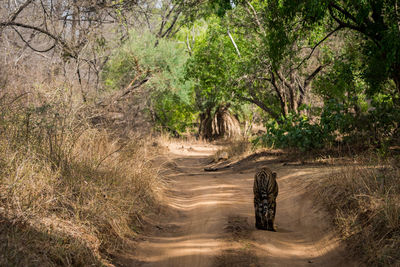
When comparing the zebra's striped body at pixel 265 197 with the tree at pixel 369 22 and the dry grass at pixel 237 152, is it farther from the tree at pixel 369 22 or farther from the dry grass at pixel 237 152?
the dry grass at pixel 237 152

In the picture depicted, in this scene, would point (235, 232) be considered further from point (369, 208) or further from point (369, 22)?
point (369, 22)

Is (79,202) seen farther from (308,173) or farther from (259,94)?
(259,94)

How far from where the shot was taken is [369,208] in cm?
604

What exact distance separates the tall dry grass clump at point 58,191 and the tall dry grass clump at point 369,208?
3468 millimetres

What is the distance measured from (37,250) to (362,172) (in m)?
5.69

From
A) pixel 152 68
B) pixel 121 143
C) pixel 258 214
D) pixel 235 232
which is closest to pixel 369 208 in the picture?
pixel 258 214

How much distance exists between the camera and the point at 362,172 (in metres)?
7.32

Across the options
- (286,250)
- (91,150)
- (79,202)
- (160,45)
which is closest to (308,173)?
(286,250)

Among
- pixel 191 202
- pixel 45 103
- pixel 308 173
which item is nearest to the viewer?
pixel 45 103

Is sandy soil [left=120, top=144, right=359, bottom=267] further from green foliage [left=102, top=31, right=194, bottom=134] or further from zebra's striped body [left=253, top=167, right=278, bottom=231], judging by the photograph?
green foliage [left=102, top=31, right=194, bottom=134]

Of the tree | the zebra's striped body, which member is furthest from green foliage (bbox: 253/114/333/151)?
the zebra's striped body

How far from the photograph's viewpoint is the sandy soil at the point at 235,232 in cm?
553

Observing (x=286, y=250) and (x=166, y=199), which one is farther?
(x=166, y=199)

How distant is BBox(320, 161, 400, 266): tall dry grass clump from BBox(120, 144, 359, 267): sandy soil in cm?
26
